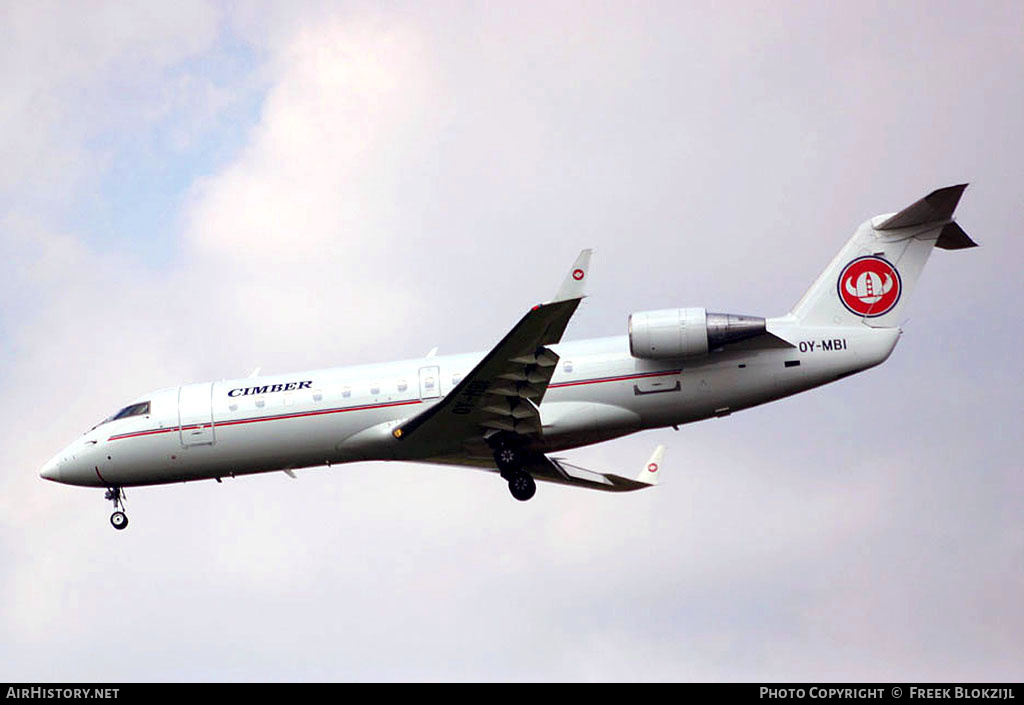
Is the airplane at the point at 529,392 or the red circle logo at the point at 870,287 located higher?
the red circle logo at the point at 870,287

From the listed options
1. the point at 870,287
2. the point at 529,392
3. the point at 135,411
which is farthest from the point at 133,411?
the point at 870,287

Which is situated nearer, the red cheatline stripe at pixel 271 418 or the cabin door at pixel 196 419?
the red cheatline stripe at pixel 271 418

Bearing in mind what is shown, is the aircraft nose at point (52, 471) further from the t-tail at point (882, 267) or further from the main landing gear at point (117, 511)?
the t-tail at point (882, 267)

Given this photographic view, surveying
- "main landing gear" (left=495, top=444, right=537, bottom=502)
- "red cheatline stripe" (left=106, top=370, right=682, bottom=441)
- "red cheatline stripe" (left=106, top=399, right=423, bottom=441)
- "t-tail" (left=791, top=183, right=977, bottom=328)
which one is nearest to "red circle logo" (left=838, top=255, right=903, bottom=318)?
"t-tail" (left=791, top=183, right=977, bottom=328)

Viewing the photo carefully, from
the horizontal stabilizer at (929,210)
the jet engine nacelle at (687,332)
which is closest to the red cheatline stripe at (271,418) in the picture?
the jet engine nacelle at (687,332)

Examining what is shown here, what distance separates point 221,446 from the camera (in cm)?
3114

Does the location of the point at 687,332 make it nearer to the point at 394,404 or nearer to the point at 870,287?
the point at 870,287

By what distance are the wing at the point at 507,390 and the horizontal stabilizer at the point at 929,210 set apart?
25.5 ft

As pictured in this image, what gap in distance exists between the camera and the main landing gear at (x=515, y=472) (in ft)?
100

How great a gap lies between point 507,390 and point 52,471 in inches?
431

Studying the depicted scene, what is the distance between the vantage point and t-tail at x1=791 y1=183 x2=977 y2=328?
1192 inches

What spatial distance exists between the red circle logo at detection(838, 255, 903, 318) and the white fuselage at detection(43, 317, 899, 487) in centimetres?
52
